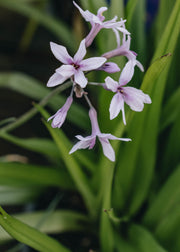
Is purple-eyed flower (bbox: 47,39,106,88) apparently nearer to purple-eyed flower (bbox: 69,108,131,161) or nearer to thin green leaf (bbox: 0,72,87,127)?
purple-eyed flower (bbox: 69,108,131,161)

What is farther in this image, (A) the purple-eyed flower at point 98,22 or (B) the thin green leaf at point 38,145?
(B) the thin green leaf at point 38,145

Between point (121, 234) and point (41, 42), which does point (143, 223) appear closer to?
point (121, 234)

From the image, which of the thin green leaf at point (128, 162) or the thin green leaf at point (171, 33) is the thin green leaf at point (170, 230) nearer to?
the thin green leaf at point (128, 162)

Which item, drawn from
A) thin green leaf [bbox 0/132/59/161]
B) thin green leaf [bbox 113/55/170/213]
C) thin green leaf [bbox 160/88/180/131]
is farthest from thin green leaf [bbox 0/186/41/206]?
thin green leaf [bbox 160/88/180/131]

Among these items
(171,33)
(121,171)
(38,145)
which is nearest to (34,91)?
(38,145)

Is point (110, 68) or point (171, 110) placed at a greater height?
point (110, 68)

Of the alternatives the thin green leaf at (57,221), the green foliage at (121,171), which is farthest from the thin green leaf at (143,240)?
the thin green leaf at (57,221)

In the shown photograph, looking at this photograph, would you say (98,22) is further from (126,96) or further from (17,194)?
(17,194)
